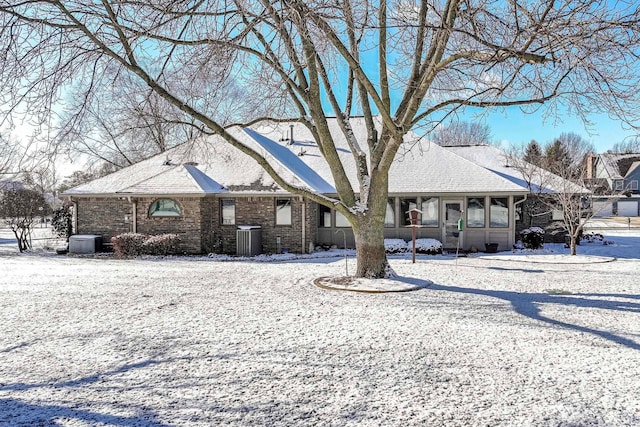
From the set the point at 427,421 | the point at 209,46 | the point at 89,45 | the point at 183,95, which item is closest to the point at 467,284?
the point at 427,421

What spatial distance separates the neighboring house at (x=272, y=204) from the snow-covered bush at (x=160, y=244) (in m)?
0.47

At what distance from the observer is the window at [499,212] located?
1666cm

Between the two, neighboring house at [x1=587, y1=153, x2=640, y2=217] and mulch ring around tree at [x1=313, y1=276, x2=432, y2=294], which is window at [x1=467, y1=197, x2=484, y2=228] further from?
neighboring house at [x1=587, y1=153, x2=640, y2=217]

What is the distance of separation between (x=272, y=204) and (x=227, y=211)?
1788 millimetres

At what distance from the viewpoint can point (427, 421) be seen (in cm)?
340

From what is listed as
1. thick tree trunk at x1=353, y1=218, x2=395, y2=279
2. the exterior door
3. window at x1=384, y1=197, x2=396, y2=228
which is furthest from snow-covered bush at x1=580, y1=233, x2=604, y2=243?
thick tree trunk at x1=353, y1=218, x2=395, y2=279

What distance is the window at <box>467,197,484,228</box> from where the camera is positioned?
16.8 m

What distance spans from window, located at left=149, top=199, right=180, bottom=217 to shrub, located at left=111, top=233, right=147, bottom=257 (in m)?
1.14

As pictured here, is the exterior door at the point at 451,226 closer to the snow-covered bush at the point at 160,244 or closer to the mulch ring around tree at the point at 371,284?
the mulch ring around tree at the point at 371,284

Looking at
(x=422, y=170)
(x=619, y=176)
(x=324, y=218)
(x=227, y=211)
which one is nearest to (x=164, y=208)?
(x=227, y=211)

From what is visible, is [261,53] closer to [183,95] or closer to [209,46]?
[209,46]

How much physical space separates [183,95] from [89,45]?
7.74 ft

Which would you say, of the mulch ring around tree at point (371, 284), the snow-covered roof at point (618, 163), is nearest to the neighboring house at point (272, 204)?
the mulch ring around tree at point (371, 284)

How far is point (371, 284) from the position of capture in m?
9.23
